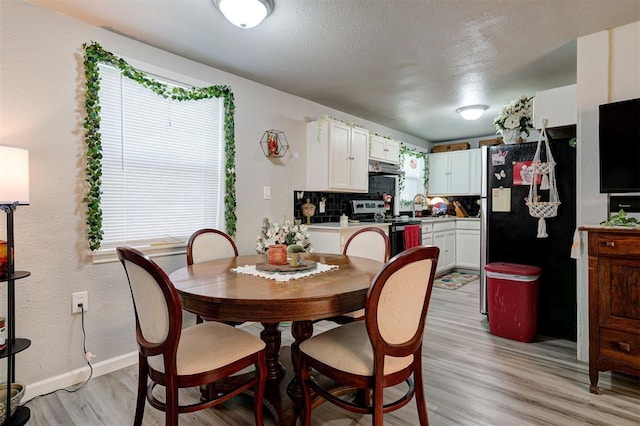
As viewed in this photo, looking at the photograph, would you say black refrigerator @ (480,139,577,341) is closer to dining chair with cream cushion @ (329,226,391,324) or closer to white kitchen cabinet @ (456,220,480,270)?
dining chair with cream cushion @ (329,226,391,324)

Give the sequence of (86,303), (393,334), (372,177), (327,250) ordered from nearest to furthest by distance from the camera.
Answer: (393,334)
(86,303)
(327,250)
(372,177)

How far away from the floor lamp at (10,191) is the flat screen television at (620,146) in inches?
136

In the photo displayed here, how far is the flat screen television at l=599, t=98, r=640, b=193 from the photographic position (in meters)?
2.11

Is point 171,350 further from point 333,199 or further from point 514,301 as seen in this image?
point 333,199

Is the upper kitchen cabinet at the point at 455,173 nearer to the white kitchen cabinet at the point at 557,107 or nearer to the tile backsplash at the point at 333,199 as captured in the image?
the tile backsplash at the point at 333,199

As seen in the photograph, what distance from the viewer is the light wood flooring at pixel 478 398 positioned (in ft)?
5.87

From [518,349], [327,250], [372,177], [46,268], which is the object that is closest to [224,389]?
[46,268]

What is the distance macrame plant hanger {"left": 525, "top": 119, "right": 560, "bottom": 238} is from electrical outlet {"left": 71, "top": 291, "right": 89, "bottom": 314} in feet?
11.3

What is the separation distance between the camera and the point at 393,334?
54.8 inches

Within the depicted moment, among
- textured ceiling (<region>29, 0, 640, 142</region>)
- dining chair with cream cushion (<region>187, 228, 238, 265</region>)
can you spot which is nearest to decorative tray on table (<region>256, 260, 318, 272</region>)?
dining chair with cream cushion (<region>187, 228, 238, 265</region>)

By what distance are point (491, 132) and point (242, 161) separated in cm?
447

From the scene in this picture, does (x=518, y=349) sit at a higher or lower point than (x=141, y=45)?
lower

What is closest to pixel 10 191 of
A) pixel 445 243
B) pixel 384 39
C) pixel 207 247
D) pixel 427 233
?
pixel 207 247

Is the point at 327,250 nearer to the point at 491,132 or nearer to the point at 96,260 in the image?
the point at 96,260
